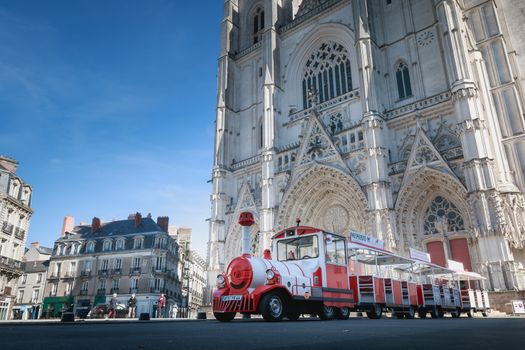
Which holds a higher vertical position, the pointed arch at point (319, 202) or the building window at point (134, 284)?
the pointed arch at point (319, 202)

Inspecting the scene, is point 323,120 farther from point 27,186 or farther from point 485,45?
point 27,186

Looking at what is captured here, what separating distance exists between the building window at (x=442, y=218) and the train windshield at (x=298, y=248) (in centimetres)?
1179

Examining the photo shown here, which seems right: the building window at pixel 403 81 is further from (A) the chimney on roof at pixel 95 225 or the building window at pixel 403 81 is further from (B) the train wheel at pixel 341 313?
(A) the chimney on roof at pixel 95 225

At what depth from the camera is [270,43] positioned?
98.6 ft

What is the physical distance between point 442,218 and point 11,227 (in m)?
27.9

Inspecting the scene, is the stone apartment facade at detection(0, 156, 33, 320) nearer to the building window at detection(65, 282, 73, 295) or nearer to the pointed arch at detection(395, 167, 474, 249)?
the building window at detection(65, 282, 73, 295)

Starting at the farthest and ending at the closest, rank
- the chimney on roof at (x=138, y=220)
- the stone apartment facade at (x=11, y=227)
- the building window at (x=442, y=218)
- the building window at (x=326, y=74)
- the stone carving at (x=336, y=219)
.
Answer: the chimney on roof at (x=138, y=220) → the building window at (x=326, y=74) → the stone apartment facade at (x=11, y=227) → the stone carving at (x=336, y=219) → the building window at (x=442, y=218)

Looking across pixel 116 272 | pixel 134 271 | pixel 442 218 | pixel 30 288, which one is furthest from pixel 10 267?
pixel 442 218

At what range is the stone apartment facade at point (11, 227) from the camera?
85.0 feet

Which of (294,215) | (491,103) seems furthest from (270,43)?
(491,103)

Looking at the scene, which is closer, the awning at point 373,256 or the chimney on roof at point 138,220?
the awning at point 373,256

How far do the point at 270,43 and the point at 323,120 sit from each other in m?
8.24

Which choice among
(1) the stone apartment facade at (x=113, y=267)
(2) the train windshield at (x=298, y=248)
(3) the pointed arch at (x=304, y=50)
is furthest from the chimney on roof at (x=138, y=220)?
(2) the train windshield at (x=298, y=248)

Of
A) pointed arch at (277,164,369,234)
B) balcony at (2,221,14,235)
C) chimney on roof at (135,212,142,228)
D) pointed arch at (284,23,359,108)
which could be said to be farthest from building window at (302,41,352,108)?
balcony at (2,221,14,235)
